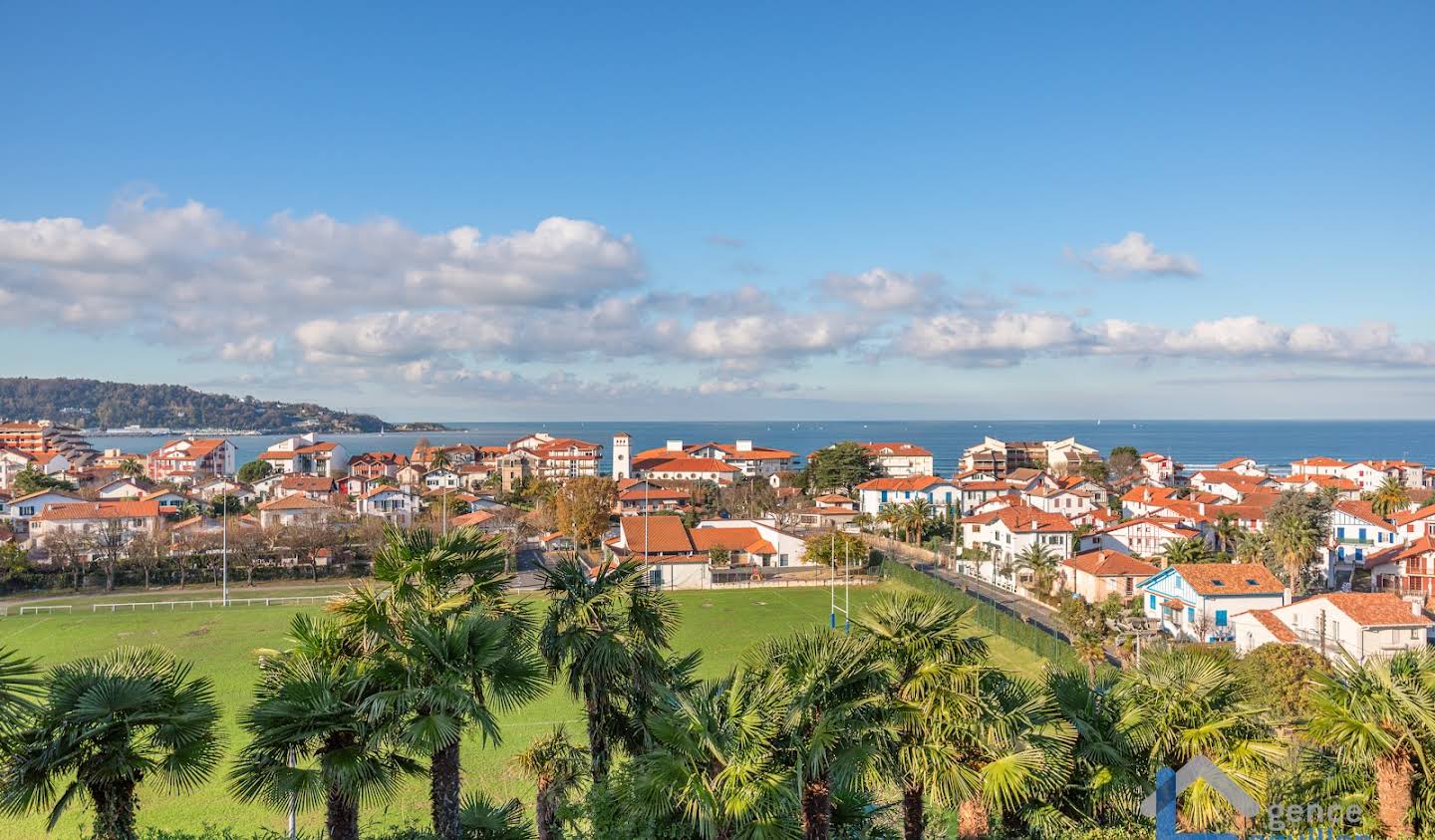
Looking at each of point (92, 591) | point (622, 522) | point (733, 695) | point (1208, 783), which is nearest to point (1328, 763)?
point (1208, 783)

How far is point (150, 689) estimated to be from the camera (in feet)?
29.5

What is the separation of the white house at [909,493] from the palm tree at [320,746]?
60095 mm

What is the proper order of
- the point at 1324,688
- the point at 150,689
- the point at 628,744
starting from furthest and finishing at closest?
1. the point at 628,744
2. the point at 1324,688
3. the point at 150,689

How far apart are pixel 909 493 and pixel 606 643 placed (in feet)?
198

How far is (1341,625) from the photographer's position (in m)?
29.2

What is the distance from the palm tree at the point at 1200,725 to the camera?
9883 millimetres

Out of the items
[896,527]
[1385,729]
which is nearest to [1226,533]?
[896,527]

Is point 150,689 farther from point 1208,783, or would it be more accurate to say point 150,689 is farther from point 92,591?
point 92,591

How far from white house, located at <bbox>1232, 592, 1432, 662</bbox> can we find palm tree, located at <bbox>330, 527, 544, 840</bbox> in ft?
90.7

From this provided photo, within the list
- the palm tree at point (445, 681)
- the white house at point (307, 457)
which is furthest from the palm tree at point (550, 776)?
the white house at point (307, 457)

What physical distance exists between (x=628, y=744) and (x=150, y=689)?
5993 mm

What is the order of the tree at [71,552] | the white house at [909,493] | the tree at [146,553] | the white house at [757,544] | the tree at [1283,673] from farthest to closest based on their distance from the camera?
the white house at [909,493] → the white house at [757,544] → the tree at [146,553] → the tree at [71,552] → the tree at [1283,673]

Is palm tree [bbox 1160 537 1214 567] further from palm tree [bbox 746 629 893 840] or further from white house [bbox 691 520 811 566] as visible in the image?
palm tree [bbox 746 629 893 840]

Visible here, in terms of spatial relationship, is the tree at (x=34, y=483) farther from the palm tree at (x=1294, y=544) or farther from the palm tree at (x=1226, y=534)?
the palm tree at (x=1226, y=534)
